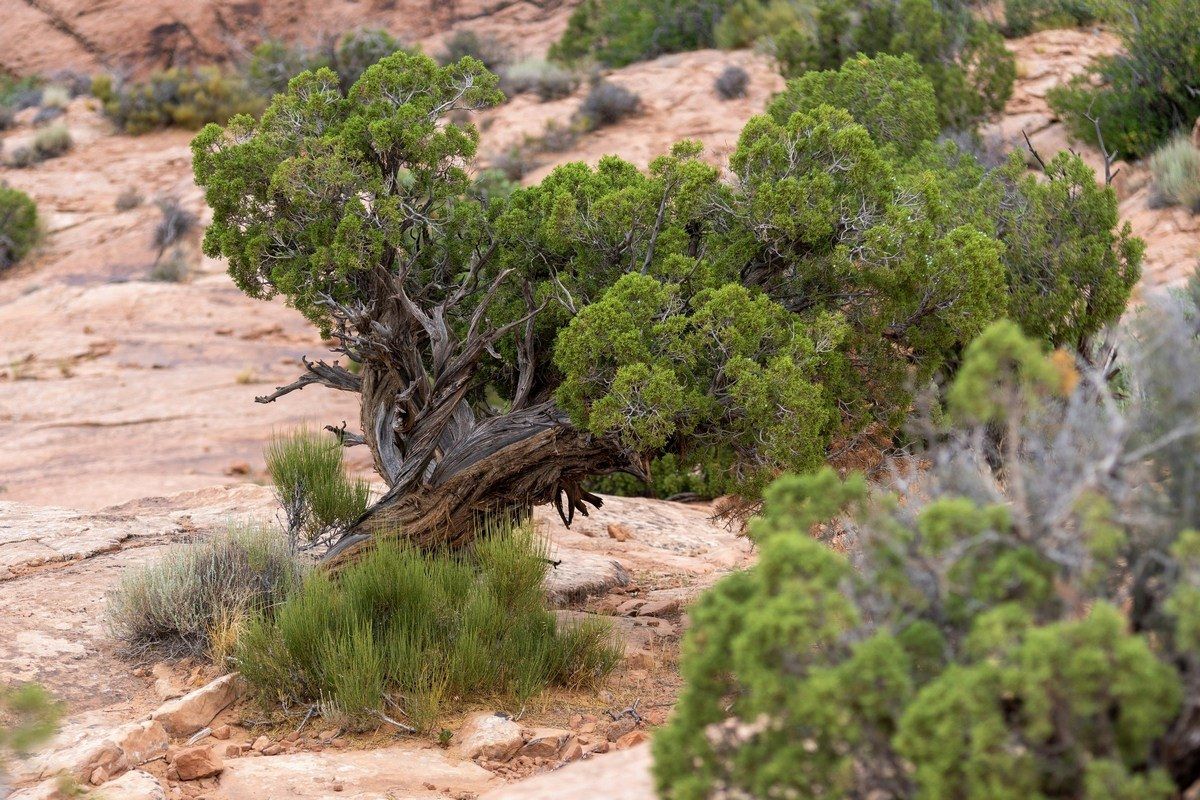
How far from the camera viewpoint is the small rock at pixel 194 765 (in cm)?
476

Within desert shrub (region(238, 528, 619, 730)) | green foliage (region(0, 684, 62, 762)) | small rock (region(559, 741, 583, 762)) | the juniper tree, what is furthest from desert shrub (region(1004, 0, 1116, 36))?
green foliage (region(0, 684, 62, 762))

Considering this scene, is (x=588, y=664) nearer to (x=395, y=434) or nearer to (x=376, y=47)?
(x=395, y=434)

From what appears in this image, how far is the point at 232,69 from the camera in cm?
2717

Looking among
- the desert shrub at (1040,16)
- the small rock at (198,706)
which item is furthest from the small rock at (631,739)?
the desert shrub at (1040,16)

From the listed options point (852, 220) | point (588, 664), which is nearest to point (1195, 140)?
point (852, 220)

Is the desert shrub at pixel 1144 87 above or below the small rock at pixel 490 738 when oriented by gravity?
above

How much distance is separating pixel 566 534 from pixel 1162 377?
22.0 ft

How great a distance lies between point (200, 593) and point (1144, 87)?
40.1 feet

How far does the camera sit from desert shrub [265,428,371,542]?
7.59 metres

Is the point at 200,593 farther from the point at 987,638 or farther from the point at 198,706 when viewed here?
the point at 987,638

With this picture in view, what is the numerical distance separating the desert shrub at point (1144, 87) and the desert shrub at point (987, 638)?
1116 centimetres

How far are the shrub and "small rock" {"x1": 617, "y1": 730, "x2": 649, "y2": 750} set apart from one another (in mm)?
22131

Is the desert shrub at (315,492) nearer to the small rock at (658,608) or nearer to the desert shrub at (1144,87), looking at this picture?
the small rock at (658,608)

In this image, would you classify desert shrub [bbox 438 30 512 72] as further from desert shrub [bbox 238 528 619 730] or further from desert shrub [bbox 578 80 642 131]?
desert shrub [bbox 238 528 619 730]
